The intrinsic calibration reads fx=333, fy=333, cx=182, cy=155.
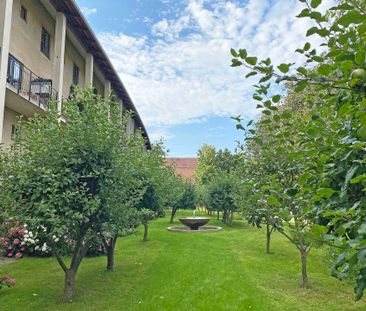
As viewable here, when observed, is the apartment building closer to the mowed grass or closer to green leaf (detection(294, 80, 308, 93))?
the mowed grass

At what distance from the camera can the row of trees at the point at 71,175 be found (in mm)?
6371

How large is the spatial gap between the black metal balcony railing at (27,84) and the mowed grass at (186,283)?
6.16 meters

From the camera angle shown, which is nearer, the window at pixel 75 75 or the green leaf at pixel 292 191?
the green leaf at pixel 292 191

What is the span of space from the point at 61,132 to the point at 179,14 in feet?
28.3

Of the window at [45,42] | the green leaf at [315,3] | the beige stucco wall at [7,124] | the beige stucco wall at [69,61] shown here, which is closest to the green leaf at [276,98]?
the green leaf at [315,3]

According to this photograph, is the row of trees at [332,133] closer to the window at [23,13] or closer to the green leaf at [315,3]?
the green leaf at [315,3]

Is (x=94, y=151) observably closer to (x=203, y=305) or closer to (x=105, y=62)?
(x=203, y=305)

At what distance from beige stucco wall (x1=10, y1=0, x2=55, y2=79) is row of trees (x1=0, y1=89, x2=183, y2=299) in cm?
783

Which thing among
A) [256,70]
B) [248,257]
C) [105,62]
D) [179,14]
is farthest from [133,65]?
[256,70]

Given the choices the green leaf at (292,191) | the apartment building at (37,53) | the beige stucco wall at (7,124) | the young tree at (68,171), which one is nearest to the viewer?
the green leaf at (292,191)

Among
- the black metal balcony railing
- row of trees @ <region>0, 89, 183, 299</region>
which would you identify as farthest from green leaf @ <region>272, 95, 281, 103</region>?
the black metal balcony railing

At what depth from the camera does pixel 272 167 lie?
9188 millimetres

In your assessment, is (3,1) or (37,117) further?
(3,1)

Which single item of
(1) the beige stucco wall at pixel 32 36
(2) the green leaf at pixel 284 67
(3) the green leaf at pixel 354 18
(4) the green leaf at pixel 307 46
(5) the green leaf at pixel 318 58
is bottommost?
(2) the green leaf at pixel 284 67
